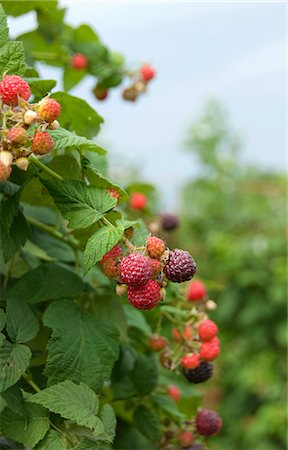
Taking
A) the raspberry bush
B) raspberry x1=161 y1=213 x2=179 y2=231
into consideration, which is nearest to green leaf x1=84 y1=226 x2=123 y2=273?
the raspberry bush

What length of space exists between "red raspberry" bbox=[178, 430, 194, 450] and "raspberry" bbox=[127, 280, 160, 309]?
1.33ft

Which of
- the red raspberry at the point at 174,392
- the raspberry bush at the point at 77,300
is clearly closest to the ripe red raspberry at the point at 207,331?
the raspberry bush at the point at 77,300

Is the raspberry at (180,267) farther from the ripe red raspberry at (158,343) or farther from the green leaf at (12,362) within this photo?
the ripe red raspberry at (158,343)

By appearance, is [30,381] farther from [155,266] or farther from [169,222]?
[169,222]

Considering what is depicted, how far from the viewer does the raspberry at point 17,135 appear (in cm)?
66

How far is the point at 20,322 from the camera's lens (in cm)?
84

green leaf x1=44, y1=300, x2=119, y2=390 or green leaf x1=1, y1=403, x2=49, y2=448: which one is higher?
green leaf x1=44, y1=300, x2=119, y2=390

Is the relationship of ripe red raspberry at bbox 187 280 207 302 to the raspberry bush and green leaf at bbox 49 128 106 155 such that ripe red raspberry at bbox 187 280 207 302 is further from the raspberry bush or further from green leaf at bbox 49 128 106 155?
green leaf at bbox 49 128 106 155

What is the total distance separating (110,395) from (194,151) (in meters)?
4.46

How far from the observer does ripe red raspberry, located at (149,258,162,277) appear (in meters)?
0.72

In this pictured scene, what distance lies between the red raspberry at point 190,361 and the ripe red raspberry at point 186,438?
14 centimetres

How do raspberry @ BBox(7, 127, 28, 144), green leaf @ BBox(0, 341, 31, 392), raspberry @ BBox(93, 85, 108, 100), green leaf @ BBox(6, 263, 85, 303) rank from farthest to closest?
raspberry @ BBox(93, 85, 108, 100)
green leaf @ BBox(6, 263, 85, 303)
green leaf @ BBox(0, 341, 31, 392)
raspberry @ BBox(7, 127, 28, 144)

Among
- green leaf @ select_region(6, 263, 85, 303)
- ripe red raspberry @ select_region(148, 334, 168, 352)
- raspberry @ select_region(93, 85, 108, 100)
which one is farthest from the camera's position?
raspberry @ select_region(93, 85, 108, 100)

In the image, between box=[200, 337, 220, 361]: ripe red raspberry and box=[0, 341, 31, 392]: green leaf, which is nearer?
box=[0, 341, 31, 392]: green leaf
